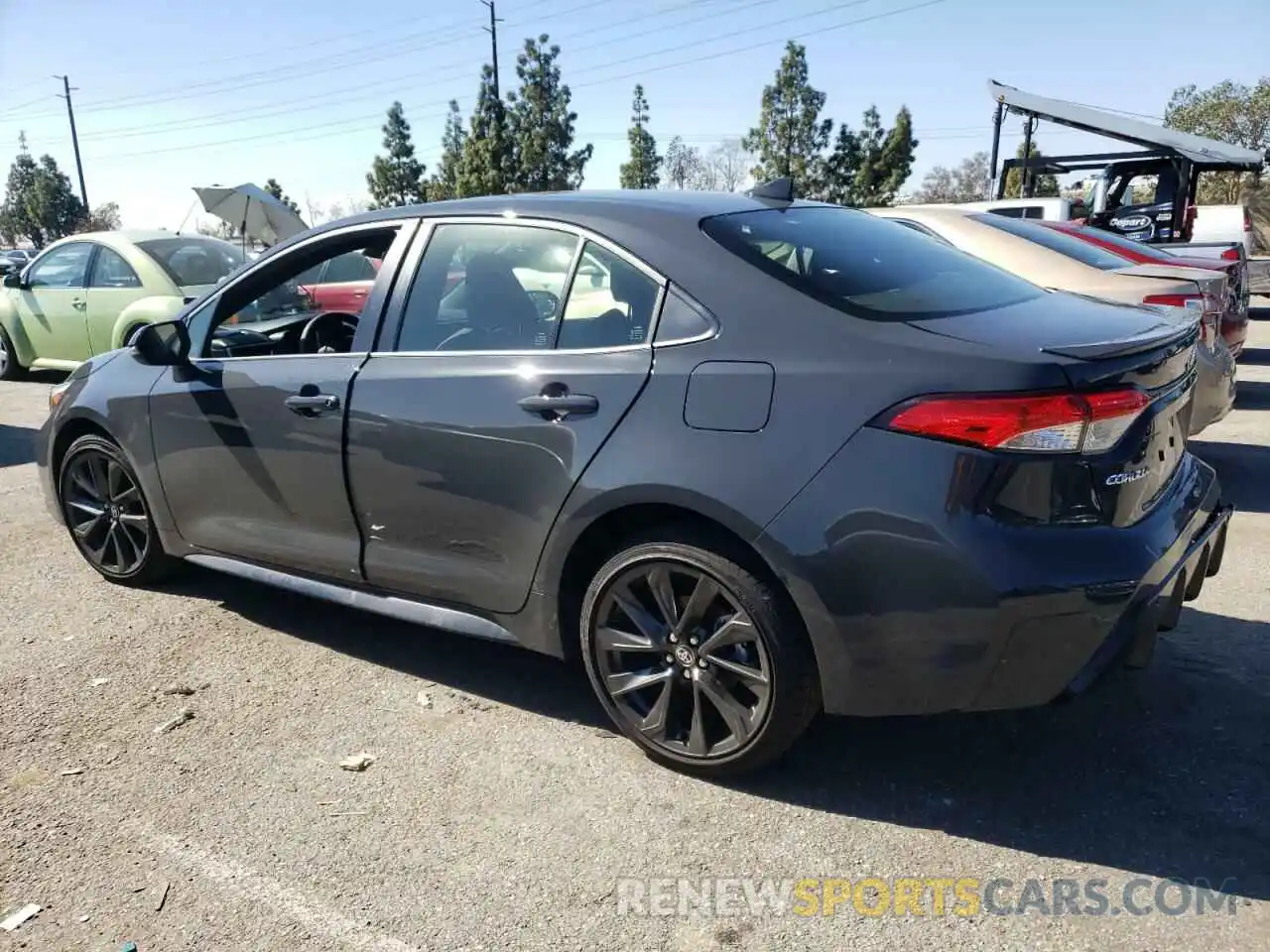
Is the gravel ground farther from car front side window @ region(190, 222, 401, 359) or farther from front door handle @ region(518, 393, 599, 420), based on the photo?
car front side window @ region(190, 222, 401, 359)

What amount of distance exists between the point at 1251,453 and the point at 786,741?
5.42 meters

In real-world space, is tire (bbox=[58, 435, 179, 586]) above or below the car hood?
below

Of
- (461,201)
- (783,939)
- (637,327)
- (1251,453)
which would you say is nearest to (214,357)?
(461,201)

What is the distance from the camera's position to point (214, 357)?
4.01m

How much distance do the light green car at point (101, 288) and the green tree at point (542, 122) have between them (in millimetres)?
34055

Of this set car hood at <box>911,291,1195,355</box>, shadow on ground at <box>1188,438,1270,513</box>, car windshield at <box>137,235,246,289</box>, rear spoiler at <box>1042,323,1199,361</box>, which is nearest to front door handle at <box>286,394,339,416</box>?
car hood at <box>911,291,1195,355</box>

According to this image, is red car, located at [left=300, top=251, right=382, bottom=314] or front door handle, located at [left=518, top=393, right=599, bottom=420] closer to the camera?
front door handle, located at [left=518, top=393, right=599, bottom=420]

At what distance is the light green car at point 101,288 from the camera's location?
30.7 ft

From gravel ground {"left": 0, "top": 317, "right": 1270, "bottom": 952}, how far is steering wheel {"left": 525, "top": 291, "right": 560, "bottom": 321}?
52.1 inches

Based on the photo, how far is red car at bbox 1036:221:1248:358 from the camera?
6871 millimetres

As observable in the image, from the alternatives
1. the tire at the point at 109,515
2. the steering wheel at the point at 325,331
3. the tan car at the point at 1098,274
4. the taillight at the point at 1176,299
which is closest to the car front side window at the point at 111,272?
the tire at the point at 109,515

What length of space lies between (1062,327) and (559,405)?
1.41 metres

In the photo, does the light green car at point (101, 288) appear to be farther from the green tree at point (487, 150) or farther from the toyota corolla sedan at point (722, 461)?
the green tree at point (487, 150)

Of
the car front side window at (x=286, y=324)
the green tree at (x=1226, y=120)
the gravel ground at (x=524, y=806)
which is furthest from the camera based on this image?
the green tree at (x=1226, y=120)
